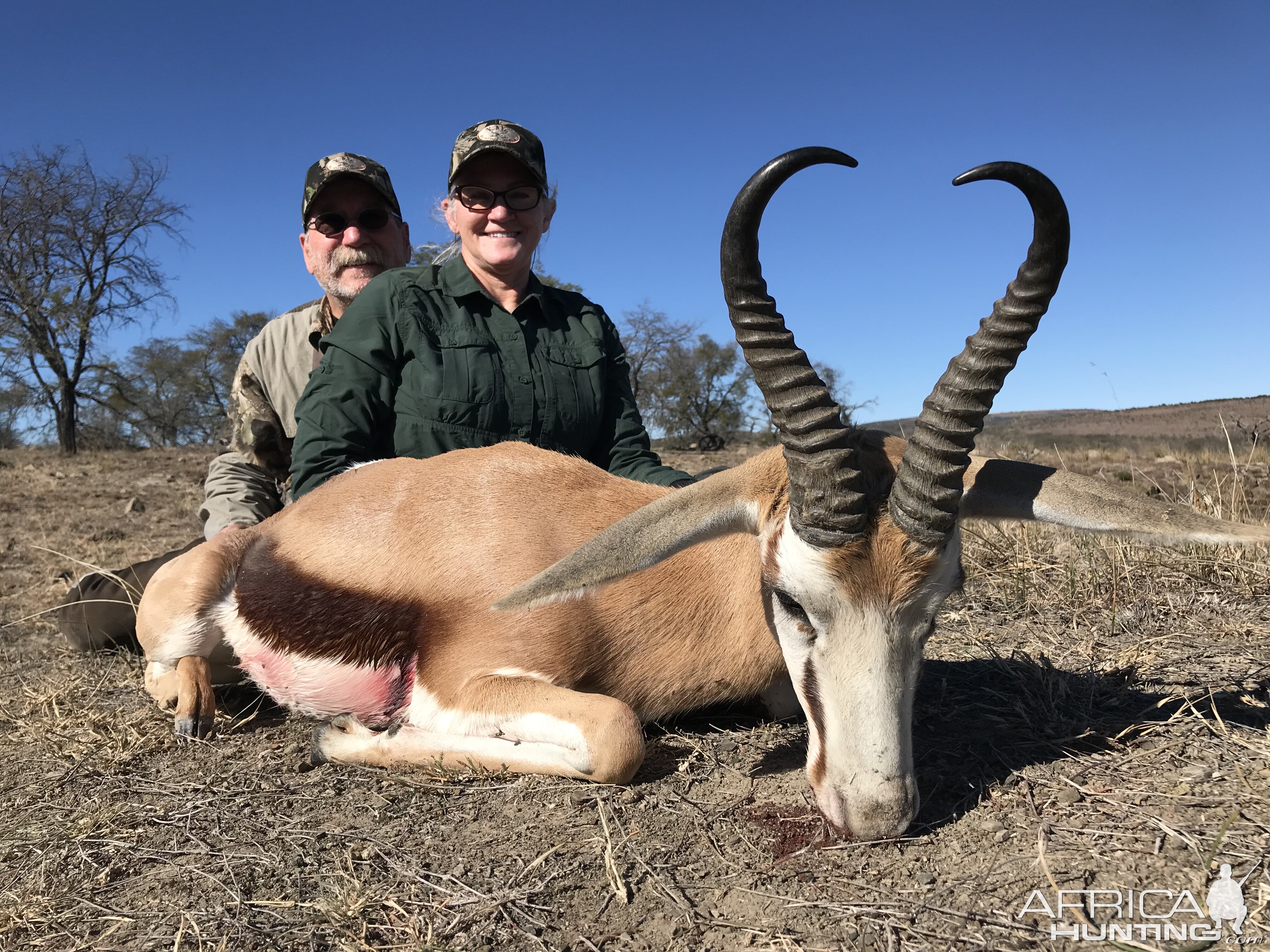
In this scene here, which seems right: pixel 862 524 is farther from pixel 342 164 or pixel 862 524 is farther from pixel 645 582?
pixel 342 164

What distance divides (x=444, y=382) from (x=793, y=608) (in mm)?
2597

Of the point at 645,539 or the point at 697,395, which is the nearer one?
the point at 645,539

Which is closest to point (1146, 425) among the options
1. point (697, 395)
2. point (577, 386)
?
point (697, 395)

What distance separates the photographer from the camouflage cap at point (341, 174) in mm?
6059

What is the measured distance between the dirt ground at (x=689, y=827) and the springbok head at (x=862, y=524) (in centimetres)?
32

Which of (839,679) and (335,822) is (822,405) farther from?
(335,822)

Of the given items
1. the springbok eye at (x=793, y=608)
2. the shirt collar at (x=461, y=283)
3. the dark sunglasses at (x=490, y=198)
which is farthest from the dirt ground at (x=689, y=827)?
the dark sunglasses at (x=490, y=198)

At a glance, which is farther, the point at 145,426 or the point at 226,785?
the point at 145,426

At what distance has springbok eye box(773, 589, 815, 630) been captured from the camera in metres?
2.71

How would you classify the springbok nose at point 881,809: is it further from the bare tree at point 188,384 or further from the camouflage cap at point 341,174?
the bare tree at point 188,384

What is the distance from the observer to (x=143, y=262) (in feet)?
89.1

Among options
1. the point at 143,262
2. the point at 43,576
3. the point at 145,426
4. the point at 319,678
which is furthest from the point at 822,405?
the point at 145,426

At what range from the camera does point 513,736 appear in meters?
3.06

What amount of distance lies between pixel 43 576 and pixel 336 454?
521 centimetres
